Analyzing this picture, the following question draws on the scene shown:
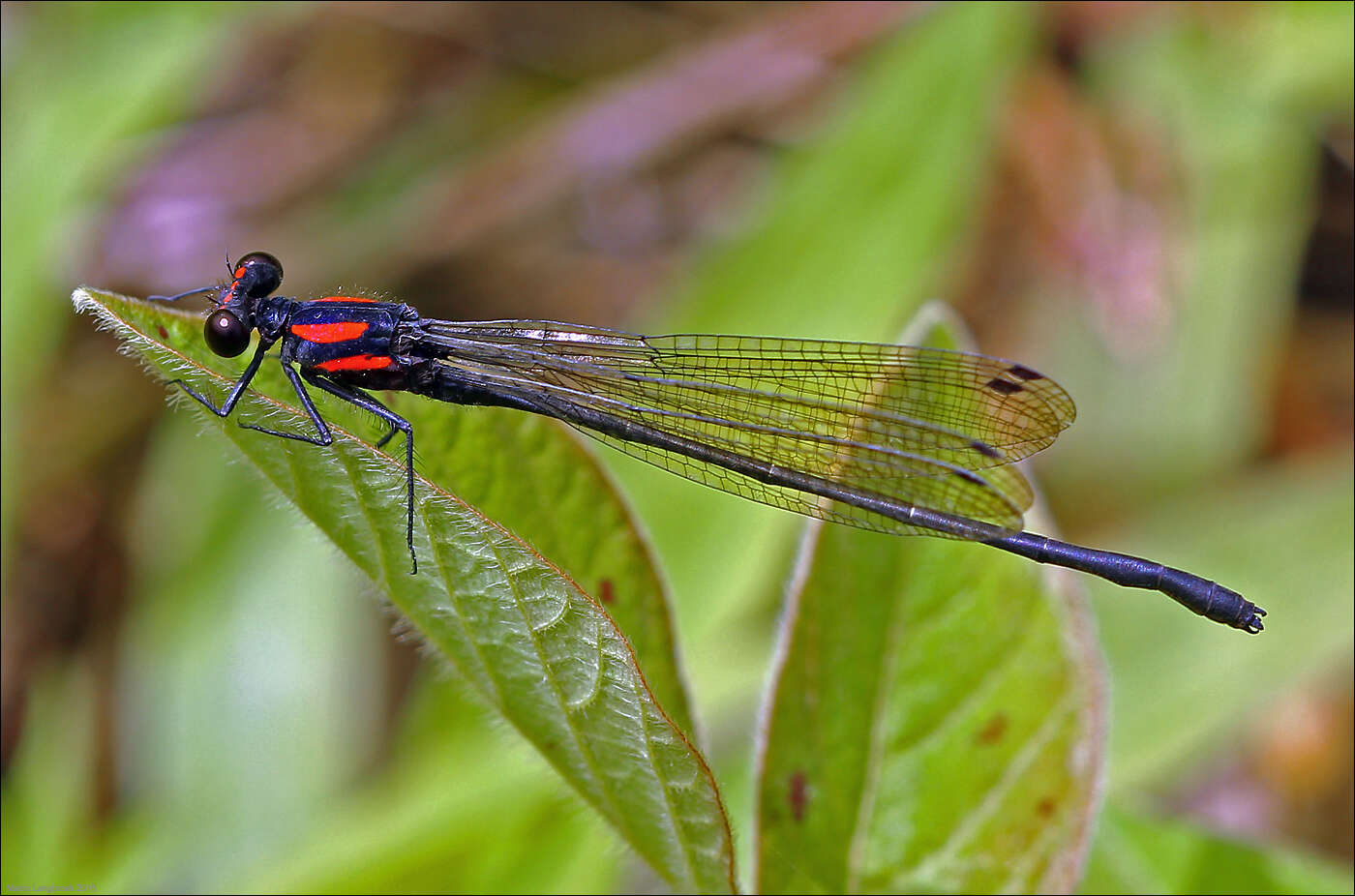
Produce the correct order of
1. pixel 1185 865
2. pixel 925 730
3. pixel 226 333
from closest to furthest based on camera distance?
pixel 925 730 → pixel 1185 865 → pixel 226 333

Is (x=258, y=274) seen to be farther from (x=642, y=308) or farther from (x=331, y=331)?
(x=642, y=308)

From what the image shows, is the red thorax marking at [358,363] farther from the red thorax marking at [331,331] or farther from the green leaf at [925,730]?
the green leaf at [925,730]

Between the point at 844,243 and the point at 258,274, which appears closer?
the point at 258,274

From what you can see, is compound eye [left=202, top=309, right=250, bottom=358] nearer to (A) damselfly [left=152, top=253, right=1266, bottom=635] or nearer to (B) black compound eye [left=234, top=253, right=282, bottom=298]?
(A) damselfly [left=152, top=253, right=1266, bottom=635]

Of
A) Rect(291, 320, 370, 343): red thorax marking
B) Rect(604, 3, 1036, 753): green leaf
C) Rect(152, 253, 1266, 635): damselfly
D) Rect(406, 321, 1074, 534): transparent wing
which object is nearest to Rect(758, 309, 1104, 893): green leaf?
Rect(152, 253, 1266, 635): damselfly

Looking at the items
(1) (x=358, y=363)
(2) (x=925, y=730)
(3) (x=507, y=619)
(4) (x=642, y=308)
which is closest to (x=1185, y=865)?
(2) (x=925, y=730)

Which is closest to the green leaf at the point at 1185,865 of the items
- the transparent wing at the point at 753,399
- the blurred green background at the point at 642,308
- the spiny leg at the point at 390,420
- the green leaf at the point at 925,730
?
the blurred green background at the point at 642,308

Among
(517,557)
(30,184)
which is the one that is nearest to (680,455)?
(517,557)
